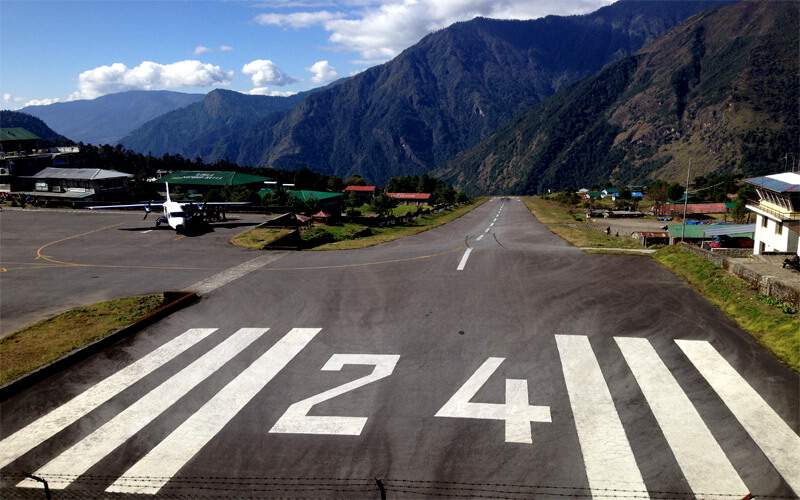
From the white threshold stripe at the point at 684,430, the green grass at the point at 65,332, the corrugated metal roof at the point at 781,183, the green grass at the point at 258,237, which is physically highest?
the corrugated metal roof at the point at 781,183

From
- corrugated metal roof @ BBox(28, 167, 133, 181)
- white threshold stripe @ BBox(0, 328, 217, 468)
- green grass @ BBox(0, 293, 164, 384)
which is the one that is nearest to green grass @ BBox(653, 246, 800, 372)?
white threshold stripe @ BBox(0, 328, 217, 468)

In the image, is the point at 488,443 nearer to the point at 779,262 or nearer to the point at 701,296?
the point at 701,296

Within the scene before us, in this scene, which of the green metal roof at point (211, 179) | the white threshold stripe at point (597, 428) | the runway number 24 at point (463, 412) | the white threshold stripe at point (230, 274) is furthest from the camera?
the green metal roof at point (211, 179)

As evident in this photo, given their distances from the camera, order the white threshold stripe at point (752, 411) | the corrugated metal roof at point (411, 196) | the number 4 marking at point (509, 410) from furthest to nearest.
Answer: the corrugated metal roof at point (411, 196) < the number 4 marking at point (509, 410) < the white threshold stripe at point (752, 411)

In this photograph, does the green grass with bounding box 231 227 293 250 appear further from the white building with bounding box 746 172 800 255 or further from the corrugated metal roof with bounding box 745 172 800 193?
the corrugated metal roof with bounding box 745 172 800 193

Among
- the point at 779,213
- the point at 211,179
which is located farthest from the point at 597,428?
the point at 211,179

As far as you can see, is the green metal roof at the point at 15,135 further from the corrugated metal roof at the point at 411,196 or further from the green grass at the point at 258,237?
the corrugated metal roof at the point at 411,196

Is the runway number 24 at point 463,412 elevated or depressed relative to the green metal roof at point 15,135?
depressed

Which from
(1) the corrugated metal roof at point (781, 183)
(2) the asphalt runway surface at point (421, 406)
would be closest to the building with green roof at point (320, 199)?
(1) the corrugated metal roof at point (781, 183)
